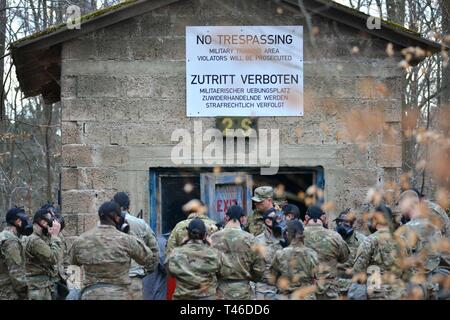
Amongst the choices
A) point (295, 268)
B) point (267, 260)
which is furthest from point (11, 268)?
point (295, 268)

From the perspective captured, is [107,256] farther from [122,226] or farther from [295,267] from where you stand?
[295,267]

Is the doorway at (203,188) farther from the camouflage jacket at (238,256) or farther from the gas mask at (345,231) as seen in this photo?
the camouflage jacket at (238,256)

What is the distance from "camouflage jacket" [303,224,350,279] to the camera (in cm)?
1249

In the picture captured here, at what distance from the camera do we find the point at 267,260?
12234 millimetres

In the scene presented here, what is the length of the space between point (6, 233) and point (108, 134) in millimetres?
3250

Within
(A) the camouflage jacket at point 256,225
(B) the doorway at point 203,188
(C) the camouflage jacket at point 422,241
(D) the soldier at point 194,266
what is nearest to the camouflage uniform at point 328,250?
(C) the camouflage jacket at point 422,241

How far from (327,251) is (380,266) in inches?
35.1

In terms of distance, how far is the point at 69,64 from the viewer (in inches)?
600

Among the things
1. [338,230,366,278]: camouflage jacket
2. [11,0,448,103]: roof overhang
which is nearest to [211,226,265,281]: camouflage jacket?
[338,230,366,278]: camouflage jacket

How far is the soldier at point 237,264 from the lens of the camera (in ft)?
37.9

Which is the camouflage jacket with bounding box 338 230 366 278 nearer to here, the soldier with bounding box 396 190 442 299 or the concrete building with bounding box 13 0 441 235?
the soldier with bounding box 396 190 442 299

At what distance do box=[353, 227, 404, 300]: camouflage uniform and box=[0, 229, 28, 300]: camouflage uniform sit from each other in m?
4.14

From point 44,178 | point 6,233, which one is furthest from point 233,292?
point 44,178

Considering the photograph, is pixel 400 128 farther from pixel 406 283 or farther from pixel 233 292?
pixel 233 292
